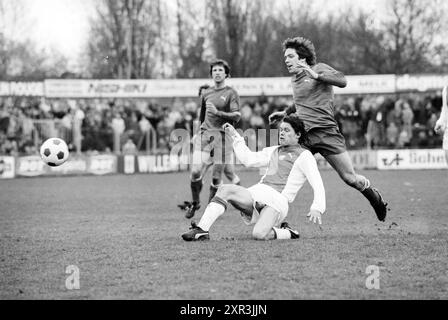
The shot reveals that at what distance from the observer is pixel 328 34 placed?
3641cm

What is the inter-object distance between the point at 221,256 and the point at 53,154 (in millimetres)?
4790

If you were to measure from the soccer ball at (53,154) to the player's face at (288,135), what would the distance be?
4.15 metres

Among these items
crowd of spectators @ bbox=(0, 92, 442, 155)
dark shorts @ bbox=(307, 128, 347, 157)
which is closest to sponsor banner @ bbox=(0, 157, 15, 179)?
crowd of spectators @ bbox=(0, 92, 442, 155)

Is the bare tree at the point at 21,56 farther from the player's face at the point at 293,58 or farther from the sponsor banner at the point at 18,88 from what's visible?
the player's face at the point at 293,58

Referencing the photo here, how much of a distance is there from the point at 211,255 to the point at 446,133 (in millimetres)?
4117

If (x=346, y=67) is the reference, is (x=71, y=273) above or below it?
below

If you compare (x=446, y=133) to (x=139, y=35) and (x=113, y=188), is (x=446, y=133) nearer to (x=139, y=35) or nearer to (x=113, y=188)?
(x=113, y=188)

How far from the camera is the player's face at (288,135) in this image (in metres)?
7.76

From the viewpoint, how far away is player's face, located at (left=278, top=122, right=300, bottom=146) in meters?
7.76

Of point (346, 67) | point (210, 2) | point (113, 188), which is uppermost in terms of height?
point (210, 2)

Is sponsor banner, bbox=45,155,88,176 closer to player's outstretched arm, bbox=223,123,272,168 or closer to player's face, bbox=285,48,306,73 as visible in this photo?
player's face, bbox=285,48,306,73

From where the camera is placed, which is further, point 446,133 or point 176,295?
point 446,133

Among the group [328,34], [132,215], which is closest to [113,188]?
[132,215]

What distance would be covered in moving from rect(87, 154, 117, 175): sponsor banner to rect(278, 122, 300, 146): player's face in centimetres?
1749
